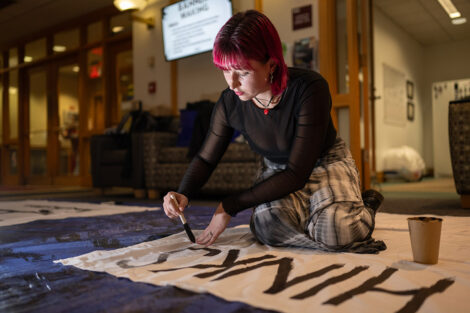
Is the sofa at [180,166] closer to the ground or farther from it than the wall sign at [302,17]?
closer to the ground

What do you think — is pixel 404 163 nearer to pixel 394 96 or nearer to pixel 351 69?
pixel 394 96

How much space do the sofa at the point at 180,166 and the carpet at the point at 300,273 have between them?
1.68 meters

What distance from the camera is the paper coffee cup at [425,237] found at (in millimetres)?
952

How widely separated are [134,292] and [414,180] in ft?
18.7

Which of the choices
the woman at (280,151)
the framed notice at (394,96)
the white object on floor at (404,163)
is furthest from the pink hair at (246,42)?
the framed notice at (394,96)

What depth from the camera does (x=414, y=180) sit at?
5766 mm

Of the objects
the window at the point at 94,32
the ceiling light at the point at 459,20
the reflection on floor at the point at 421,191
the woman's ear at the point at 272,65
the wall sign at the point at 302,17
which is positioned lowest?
the reflection on floor at the point at 421,191

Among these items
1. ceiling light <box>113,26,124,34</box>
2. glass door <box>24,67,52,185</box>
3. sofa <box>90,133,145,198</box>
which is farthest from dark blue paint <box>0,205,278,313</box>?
glass door <box>24,67,52,185</box>

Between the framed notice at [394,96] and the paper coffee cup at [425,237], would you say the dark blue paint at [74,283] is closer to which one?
the paper coffee cup at [425,237]

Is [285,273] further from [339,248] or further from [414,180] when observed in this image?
[414,180]

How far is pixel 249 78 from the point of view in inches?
39.8

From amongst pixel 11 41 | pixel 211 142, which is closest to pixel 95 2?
pixel 11 41

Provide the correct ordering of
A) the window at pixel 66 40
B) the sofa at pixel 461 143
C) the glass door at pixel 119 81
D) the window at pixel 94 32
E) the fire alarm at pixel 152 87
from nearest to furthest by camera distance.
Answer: the sofa at pixel 461 143 → the fire alarm at pixel 152 87 → the glass door at pixel 119 81 → the window at pixel 94 32 → the window at pixel 66 40

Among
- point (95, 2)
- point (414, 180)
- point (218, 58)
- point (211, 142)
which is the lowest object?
point (414, 180)
